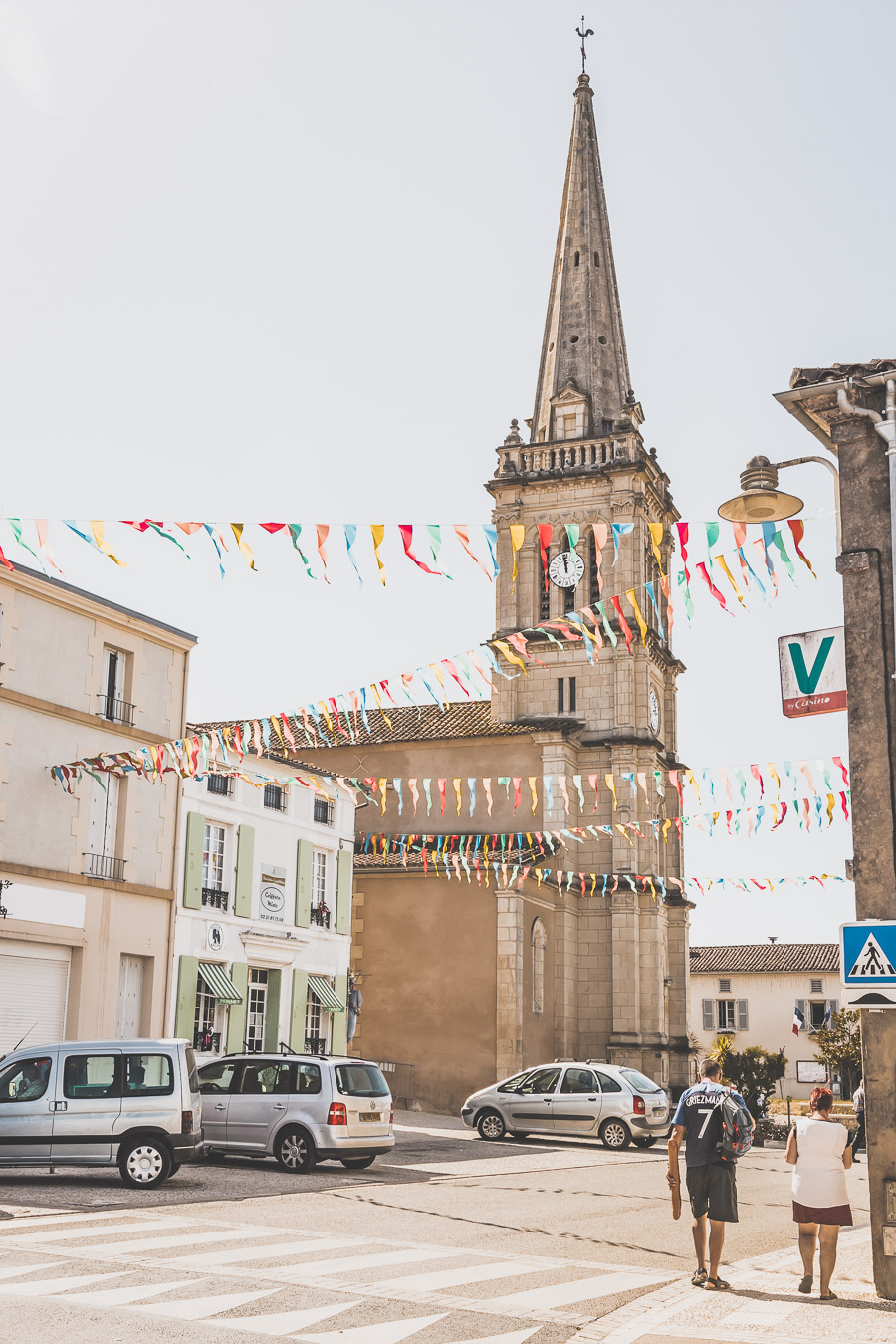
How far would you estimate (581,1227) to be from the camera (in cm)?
1265

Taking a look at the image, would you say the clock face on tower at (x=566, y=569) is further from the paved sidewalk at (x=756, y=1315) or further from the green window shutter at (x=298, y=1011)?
the paved sidewalk at (x=756, y=1315)

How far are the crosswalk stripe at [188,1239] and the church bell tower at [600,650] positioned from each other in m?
28.3

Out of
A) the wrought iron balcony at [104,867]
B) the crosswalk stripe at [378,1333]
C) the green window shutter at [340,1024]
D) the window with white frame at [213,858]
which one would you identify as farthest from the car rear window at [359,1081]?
the green window shutter at [340,1024]

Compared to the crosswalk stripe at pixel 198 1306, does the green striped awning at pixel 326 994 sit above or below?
above

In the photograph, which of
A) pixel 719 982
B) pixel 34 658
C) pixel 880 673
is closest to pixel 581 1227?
pixel 880 673

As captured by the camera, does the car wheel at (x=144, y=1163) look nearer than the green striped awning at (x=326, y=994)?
Yes

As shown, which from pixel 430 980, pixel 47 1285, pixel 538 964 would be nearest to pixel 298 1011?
pixel 430 980

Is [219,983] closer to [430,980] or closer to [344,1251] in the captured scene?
[430,980]

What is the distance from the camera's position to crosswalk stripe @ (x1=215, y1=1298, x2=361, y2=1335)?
729cm

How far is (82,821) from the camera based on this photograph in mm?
22938

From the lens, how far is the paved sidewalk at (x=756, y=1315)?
7320mm

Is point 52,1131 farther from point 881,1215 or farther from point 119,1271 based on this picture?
point 881,1215

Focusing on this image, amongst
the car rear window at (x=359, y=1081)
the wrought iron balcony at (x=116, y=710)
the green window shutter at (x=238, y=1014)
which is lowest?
the car rear window at (x=359, y=1081)

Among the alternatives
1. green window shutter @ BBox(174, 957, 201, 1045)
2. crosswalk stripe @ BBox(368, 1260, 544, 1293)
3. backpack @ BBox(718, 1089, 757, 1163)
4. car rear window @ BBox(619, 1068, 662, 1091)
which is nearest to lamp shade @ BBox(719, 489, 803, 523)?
backpack @ BBox(718, 1089, 757, 1163)
